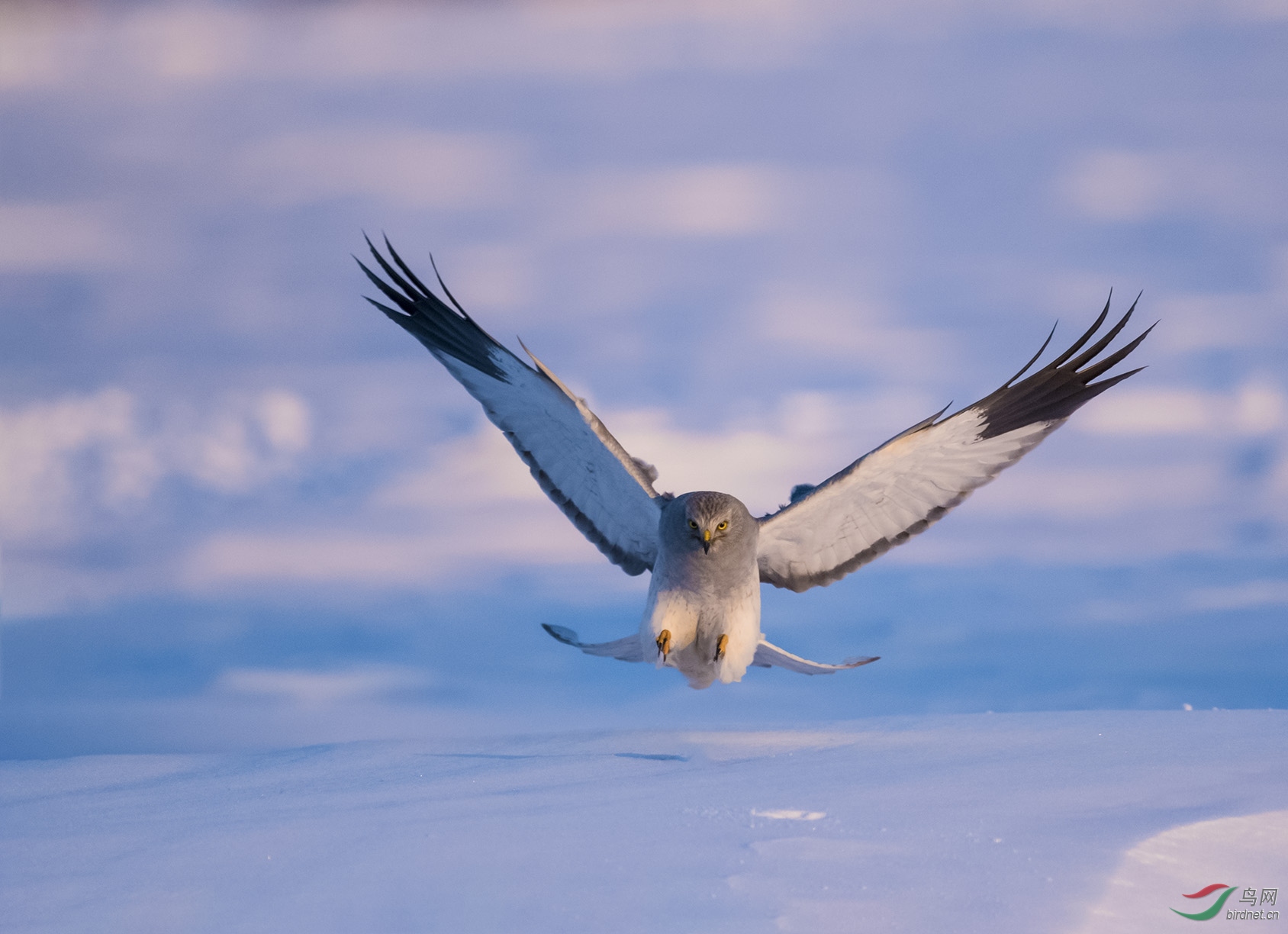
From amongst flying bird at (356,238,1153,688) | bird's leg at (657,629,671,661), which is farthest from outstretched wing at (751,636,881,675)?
bird's leg at (657,629,671,661)

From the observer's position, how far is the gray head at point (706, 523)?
29.0ft

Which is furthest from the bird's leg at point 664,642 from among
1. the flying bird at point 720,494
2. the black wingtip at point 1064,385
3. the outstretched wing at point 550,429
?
the black wingtip at point 1064,385

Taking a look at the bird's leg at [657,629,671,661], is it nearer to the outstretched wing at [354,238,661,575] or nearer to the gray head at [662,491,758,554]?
the gray head at [662,491,758,554]

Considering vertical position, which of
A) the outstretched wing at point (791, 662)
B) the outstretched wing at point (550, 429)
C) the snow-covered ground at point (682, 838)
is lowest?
the snow-covered ground at point (682, 838)

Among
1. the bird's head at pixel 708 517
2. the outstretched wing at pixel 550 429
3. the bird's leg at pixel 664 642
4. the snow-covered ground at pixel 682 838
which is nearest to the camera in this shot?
the snow-covered ground at pixel 682 838

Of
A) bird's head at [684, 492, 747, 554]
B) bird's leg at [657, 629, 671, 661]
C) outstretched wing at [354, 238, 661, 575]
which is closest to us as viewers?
bird's head at [684, 492, 747, 554]

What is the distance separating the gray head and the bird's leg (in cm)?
67

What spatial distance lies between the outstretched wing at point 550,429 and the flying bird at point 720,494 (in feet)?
0.04

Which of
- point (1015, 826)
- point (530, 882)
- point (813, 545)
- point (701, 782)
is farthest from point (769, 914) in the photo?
point (813, 545)

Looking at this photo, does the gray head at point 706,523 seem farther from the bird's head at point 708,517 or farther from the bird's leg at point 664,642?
the bird's leg at point 664,642

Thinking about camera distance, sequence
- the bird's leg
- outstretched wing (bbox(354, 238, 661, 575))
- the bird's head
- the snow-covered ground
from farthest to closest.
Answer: outstretched wing (bbox(354, 238, 661, 575))
the bird's leg
the bird's head
the snow-covered ground

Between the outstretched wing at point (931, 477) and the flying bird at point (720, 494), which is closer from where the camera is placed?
the flying bird at point (720, 494)

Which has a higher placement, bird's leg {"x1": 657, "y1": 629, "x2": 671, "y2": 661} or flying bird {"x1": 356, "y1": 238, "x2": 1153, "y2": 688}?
flying bird {"x1": 356, "y1": 238, "x2": 1153, "y2": 688}

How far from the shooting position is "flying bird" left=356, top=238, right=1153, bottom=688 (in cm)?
914
